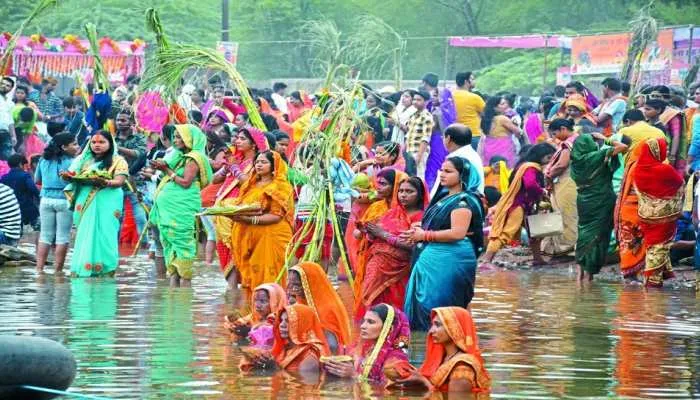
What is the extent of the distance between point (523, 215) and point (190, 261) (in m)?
3.82

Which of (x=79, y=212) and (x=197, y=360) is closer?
(x=197, y=360)

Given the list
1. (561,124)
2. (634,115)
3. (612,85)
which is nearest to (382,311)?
(634,115)

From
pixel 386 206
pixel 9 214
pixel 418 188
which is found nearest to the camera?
pixel 418 188

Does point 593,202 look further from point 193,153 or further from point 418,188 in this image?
point 418,188

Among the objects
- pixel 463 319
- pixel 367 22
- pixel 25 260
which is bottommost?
pixel 25 260

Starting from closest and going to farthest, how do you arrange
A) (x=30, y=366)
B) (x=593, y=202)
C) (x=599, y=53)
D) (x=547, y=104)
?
(x=30, y=366) < (x=593, y=202) < (x=547, y=104) < (x=599, y=53)

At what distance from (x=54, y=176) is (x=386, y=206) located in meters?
4.66

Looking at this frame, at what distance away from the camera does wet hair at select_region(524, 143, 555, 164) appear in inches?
669

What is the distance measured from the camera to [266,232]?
13.9 meters

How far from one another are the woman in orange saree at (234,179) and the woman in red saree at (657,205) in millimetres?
→ 3564

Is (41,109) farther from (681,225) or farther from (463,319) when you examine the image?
(463,319)

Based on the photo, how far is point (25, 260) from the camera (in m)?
17.2

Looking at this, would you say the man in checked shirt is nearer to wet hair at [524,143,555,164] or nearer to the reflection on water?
wet hair at [524,143,555,164]

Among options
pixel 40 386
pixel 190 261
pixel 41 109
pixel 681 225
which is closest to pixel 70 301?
pixel 190 261
